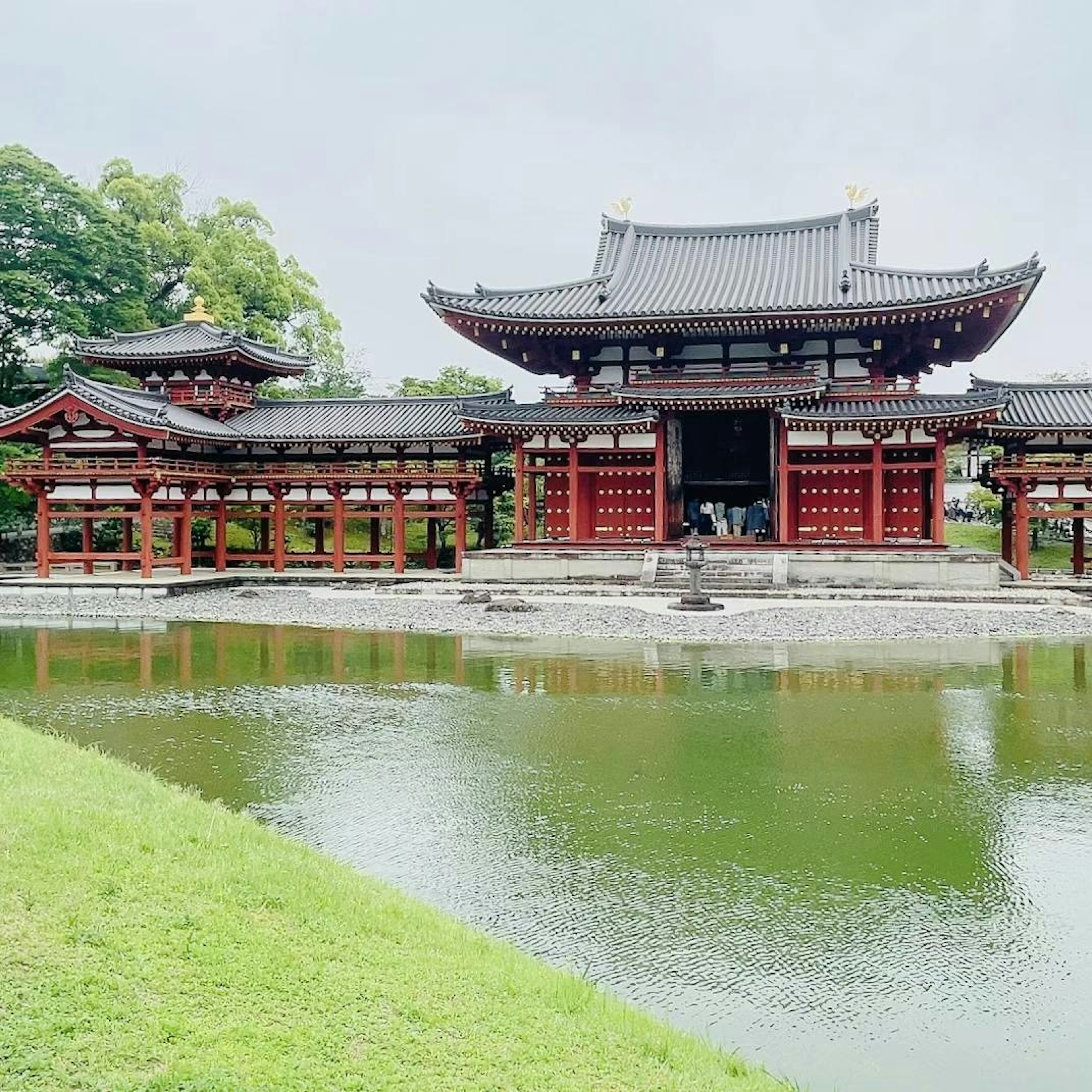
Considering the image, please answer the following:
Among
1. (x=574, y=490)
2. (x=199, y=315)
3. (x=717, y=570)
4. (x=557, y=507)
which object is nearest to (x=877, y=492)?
(x=717, y=570)

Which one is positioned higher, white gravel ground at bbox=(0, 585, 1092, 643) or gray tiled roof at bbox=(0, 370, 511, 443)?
gray tiled roof at bbox=(0, 370, 511, 443)

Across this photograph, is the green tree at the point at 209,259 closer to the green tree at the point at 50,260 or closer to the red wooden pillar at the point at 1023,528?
the green tree at the point at 50,260

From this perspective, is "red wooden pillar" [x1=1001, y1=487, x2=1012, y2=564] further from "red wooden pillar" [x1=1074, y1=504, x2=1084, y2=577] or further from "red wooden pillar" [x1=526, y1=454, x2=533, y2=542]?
"red wooden pillar" [x1=526, y1=454, x2=533, y2=542]

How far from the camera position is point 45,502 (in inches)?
1030

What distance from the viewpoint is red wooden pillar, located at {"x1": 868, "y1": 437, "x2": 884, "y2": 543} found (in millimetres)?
23344

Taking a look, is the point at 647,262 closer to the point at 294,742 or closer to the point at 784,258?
the point at 784,258

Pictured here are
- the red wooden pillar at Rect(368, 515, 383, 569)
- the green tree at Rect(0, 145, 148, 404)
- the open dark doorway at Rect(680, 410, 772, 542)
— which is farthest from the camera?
the green tree at Rect(0, 145, 148, 404)

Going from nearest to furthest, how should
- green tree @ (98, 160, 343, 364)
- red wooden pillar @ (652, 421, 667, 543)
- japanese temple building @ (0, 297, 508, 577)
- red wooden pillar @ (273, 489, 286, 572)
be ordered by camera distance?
red wooden pillar @ (652, 421, 667, 543)
japanese temple building @ (0, 297, 508, 577)
red wooden pillar @ (273, 489, 286, 572)
green tree @ (98, 160, 343, 364)

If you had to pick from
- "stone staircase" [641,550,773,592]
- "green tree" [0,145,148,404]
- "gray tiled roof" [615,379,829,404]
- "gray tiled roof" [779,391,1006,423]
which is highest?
"green tree" [0,145,148,404]

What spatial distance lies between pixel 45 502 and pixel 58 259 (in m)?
10.2

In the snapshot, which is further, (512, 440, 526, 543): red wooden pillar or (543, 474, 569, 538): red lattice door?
(543, 474, 569, 538): red lattice door

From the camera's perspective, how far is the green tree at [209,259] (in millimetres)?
38875

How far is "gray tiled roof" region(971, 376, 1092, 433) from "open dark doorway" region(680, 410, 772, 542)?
5.75m

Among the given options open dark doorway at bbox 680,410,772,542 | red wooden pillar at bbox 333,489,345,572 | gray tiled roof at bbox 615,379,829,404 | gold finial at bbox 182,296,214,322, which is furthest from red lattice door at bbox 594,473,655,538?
gold finial at bbox 182,296,214,322
